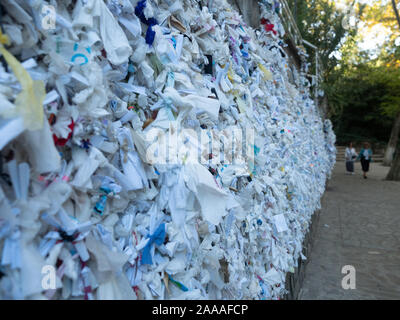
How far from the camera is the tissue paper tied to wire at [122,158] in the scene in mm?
822

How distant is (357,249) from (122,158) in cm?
465

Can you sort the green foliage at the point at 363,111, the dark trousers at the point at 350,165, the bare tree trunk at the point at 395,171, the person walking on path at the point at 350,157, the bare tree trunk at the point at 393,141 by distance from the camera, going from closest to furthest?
the bare tree trunk at the point at 395,171
the person walking on path at the point at 350,157
the dark trousers at the point at 350,165
the bare tree trunk at the point at 393,141
the green foliage at the point at 363,111

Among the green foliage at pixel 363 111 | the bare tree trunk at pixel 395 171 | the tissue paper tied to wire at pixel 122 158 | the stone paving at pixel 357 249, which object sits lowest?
the stone paving at pixel 357 249

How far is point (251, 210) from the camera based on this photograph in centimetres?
205

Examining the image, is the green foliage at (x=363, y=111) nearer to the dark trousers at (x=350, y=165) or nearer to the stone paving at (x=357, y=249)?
the dark trousers at (x=350, y=165)

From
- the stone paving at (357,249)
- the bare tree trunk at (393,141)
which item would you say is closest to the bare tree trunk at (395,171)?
the stone paving at (357,249)

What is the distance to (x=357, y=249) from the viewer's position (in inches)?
187

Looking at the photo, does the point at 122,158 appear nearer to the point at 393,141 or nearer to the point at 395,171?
the point at 395,171

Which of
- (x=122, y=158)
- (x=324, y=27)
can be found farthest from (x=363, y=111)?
(x=122, y=158)

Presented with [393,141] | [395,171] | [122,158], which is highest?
[393,141]

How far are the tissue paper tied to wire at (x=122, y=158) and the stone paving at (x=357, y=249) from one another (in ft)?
6.33
